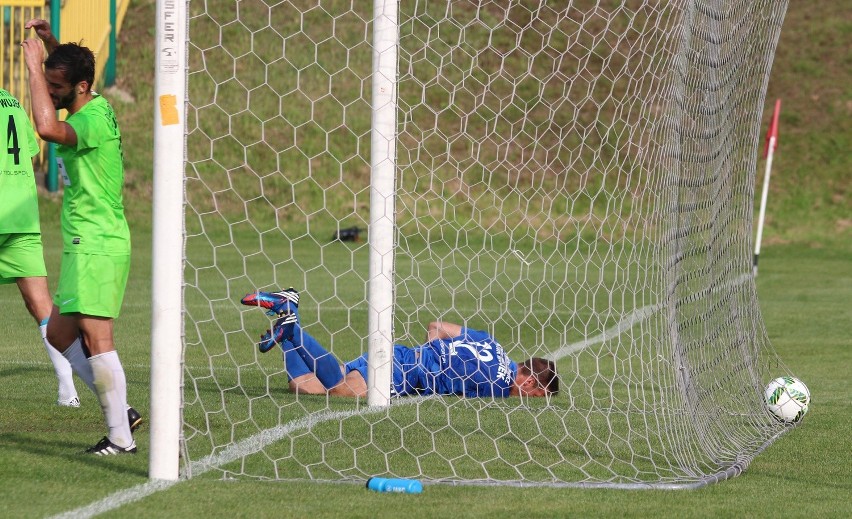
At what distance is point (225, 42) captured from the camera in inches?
904

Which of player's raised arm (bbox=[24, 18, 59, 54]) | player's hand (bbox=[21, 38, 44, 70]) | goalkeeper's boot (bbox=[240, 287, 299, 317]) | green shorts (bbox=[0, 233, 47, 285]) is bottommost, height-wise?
goalkeeper's boot (bbox=[240, 287, 299, 317])

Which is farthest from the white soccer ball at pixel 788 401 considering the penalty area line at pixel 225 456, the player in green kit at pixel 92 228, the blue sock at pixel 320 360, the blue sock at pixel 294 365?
the player in green kit at pixel 92 228

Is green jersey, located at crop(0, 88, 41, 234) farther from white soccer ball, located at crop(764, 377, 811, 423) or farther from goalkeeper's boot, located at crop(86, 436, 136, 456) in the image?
white soccer ball, located at crop(764, 377, 811, 423)

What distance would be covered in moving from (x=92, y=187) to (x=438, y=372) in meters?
2.70

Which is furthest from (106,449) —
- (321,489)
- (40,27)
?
(40,27)

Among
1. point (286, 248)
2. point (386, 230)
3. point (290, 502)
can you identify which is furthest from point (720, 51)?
point (286, 248)

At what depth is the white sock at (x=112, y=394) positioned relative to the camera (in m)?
5.38

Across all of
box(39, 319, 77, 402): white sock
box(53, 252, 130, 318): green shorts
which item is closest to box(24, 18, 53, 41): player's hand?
box(53, 252, 130, 318): green shorts

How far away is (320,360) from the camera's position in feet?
24.1

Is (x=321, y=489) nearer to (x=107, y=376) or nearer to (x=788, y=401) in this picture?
(x=107, y=376)

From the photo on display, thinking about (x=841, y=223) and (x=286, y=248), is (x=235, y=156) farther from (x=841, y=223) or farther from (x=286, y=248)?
(x=841, y=223)

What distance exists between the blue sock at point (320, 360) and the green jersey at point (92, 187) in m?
1.91

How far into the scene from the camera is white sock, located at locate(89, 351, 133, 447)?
5375 mm

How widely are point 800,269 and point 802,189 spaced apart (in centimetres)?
603
